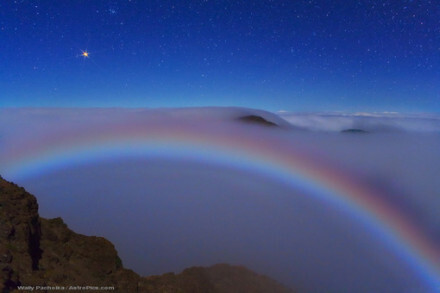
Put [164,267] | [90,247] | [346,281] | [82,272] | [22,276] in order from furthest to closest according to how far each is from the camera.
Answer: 1. [346,281]
2. [164,267]
3. [90,247]
4. [82,272]
5. [22,276]

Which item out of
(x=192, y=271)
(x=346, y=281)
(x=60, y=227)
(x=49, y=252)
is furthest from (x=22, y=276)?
(x=346, y=281)

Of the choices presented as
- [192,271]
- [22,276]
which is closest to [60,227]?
[22,276]

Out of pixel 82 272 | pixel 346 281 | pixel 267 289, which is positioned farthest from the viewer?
pixel 346 281

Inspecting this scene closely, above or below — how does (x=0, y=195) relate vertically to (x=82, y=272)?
above

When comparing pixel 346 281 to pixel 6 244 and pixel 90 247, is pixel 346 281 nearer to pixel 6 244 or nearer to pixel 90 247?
pixel 90 247

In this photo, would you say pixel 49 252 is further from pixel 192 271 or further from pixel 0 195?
pixel 192 271

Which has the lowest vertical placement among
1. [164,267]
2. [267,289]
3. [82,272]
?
[164,267]

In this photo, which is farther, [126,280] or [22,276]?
[126,280]
